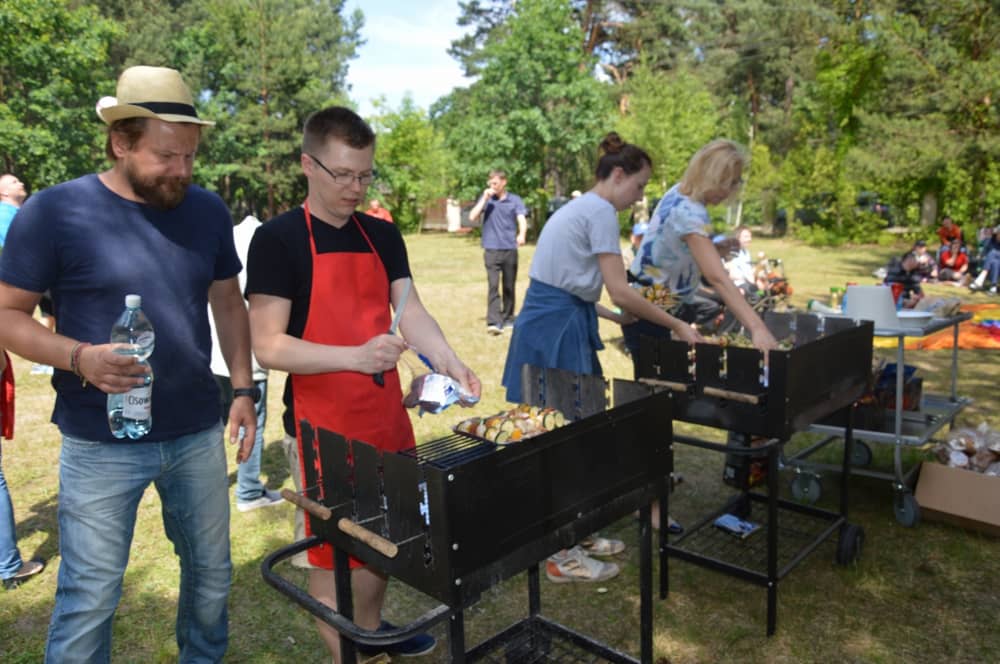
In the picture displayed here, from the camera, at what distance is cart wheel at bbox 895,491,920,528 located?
4.12 m

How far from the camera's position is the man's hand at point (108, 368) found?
1841mm

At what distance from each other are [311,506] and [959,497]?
3756 millimetres

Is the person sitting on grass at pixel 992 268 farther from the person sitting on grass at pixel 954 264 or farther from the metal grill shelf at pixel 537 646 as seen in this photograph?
the metal grill shelf at pixel 537 646

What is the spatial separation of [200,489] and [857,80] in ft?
91.3

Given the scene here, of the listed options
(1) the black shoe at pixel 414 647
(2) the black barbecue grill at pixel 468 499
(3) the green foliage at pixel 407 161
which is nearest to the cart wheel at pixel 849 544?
(2) the black barbecue grill at pixel 468 499

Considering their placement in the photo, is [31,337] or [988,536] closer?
[31,337]

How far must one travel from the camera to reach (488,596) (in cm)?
354

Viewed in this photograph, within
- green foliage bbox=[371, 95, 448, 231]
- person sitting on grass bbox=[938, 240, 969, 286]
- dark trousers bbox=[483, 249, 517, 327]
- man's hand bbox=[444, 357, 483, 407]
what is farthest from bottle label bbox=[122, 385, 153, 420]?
green foliage bbox=[371, 95, 448, 231]

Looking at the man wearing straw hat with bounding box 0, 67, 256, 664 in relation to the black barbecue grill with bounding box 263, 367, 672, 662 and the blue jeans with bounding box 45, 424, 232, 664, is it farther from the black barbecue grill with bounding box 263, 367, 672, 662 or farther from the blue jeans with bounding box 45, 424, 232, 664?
→ the black barbecue grill with bounding box 263, 367, 672, 662

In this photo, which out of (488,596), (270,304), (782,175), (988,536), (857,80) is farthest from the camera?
(782,175)

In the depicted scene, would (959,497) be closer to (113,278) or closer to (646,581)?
(646,581)

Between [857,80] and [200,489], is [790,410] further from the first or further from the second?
[857,80]

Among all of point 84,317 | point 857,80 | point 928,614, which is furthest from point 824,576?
point 857,80

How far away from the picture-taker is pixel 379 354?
210 centimetres
